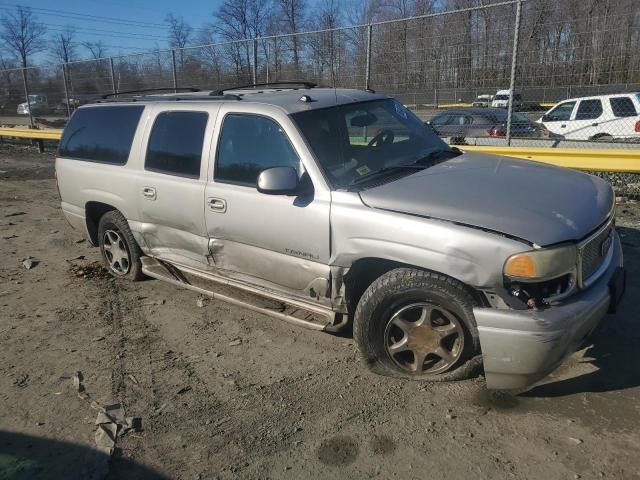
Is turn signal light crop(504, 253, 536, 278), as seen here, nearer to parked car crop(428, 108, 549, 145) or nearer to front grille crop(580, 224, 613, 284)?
front grille crop(580, 224, 613, 284)

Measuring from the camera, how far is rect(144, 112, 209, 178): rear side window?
4152 millimetres

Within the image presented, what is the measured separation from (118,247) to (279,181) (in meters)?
2.66

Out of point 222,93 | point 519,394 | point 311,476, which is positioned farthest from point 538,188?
point 222,93

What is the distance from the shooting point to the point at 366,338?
332 centimetres

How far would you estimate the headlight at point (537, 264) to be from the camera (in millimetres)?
2645

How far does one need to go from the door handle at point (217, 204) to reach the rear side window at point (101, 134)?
1.30 meters

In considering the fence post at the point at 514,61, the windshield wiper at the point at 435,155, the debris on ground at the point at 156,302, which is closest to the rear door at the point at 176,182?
the debris on ground at the point at 156,302

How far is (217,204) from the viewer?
3.95m

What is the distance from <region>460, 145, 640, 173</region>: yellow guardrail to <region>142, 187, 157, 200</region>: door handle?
4861mm

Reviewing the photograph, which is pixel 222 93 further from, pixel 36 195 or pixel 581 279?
pixel 36 195

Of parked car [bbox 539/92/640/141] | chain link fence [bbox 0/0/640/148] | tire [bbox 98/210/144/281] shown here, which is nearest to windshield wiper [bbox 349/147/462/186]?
tire [bbox 98/210/144/281]

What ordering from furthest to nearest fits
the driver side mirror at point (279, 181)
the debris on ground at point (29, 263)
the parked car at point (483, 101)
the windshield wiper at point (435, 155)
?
the parked car at point (483, 101) < the debris on ground at point (29, 263) < the windshield wiper at point (435, 155) < the driver side mirror at point (279, 181)

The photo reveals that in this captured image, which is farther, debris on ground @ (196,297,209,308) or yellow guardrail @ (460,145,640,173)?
yellow guardrail @ (460,145,640,173)

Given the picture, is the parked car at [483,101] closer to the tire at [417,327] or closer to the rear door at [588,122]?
the rear door at [588,122]
